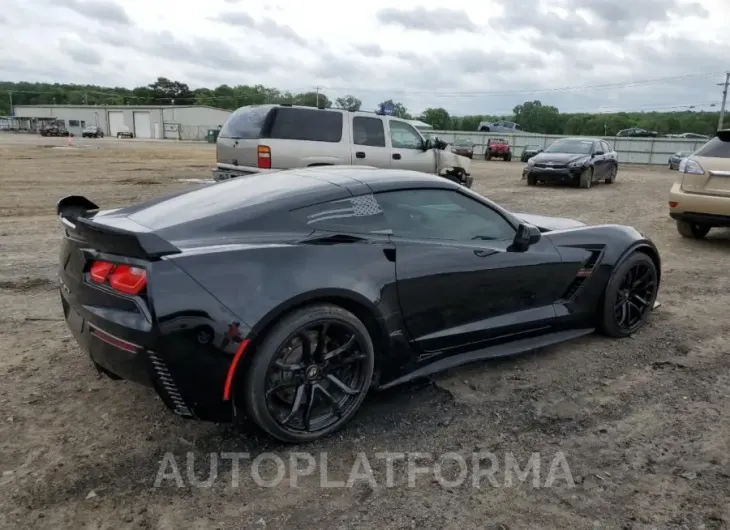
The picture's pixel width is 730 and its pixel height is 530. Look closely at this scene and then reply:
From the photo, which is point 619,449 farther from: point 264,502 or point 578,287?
point 264,502

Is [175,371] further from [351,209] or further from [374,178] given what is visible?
[374,178]

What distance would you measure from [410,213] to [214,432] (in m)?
1.67

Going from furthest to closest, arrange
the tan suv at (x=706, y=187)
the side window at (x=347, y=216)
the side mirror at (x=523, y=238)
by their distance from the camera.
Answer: the tan suv at (x=706, y=187) → the side mirror at (x=523, y=238) → the side window at (x=347, y=216)

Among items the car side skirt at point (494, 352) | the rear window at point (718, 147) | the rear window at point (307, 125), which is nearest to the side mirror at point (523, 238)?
the car side skirt at point (494, 352)

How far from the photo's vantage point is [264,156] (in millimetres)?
9555

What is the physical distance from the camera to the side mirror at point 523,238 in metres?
3.88

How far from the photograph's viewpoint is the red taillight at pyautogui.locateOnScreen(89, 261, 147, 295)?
2.65 m

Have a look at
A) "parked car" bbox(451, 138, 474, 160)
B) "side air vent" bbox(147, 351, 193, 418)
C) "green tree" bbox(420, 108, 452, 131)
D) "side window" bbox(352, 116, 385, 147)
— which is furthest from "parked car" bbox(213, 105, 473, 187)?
"green tree" bbox(420, 108, 452, 131)

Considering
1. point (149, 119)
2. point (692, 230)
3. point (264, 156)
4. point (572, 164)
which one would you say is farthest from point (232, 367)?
point (149, 119)

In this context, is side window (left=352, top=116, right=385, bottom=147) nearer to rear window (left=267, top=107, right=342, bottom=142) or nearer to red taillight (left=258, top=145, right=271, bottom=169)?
rear window (left=267, top=107, right=342, bottom=142)

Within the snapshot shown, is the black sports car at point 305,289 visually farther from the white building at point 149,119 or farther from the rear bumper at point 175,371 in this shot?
the white building at point 149,119

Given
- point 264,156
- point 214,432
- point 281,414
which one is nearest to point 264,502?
point 281,414

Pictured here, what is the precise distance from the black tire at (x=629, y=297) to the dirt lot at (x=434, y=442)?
5.0 inches

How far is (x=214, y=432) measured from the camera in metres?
3.15
